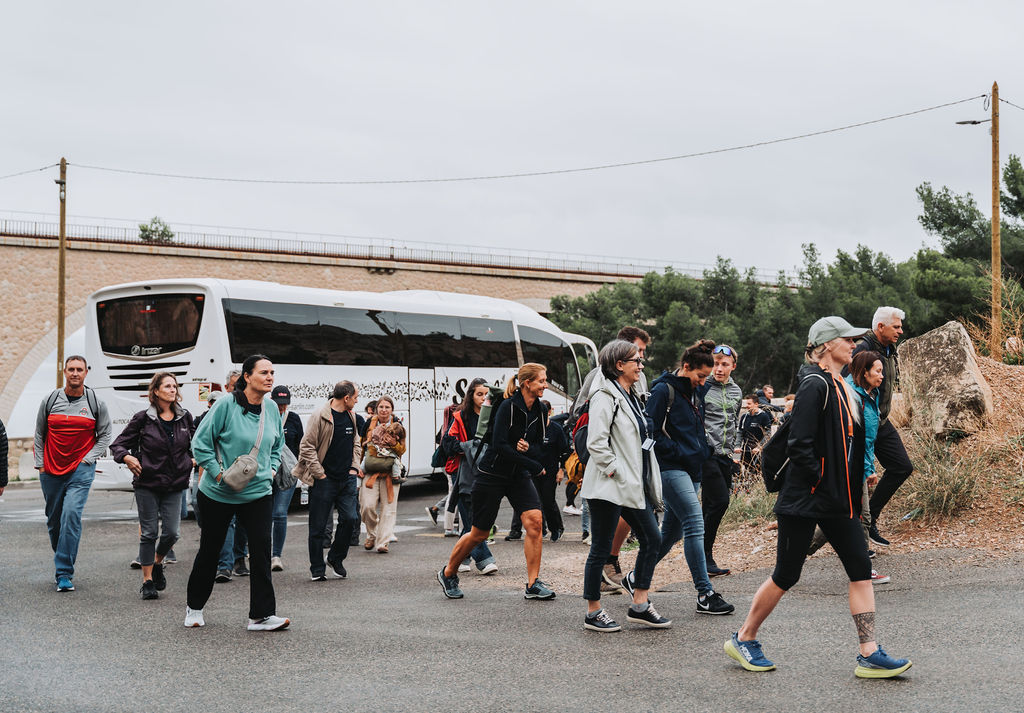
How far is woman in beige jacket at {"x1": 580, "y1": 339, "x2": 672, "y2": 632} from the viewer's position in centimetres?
657

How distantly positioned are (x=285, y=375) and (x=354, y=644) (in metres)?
10.8

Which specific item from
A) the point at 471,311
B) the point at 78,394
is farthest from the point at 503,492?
the point at 471,311

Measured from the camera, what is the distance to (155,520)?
332 inches

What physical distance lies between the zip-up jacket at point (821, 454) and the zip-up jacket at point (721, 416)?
3.02m

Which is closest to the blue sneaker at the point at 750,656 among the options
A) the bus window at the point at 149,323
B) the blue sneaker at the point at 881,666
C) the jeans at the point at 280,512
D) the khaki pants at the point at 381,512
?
the blue sneaker at the point at 881,666

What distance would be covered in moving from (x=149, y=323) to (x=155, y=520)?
27.9 feet

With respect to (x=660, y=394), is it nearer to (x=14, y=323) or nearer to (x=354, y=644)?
(x=354, y=644)

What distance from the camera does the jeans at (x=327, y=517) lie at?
9203mm

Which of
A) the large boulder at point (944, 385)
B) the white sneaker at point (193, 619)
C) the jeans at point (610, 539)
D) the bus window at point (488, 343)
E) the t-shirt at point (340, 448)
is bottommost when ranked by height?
the white sneaker at point (193, 619)

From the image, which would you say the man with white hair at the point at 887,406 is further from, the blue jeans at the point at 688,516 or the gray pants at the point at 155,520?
the gray pants at the point at 155,520

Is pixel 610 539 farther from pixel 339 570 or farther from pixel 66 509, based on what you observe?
pixel 66 509

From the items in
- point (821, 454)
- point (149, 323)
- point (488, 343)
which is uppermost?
point (149, 323)

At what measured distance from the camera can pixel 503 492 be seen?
791 cm

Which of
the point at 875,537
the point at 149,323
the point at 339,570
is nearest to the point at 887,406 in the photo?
the point at 875,537
